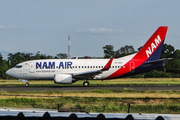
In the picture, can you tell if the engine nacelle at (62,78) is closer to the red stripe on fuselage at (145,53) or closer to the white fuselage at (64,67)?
the white fuselage at (64,67)

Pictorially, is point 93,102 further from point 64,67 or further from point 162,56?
point 162,56

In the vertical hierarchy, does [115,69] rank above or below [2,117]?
above

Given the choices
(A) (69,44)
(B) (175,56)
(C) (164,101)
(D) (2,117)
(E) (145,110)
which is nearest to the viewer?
(D) (2,117)

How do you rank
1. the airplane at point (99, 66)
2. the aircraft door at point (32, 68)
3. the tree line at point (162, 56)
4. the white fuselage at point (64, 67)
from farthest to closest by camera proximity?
the tree line at point (162, 56) → the aircraft door at point (32, 68) → the white fuselage at point (64, 67) → the airplane at point (99, 66)

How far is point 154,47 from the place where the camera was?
35344mm

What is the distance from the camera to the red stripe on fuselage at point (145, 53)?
34375 mm

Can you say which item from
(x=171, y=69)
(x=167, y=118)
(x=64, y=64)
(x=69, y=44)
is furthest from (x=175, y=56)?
(x=167, y=118)

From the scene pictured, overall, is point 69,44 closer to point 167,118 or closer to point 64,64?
point 64,64

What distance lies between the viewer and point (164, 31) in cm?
3559

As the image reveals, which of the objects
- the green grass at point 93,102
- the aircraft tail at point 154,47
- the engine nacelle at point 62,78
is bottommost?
the green grass at point 93,102

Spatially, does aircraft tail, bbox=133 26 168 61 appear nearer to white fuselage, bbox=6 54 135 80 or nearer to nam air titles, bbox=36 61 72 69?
white fuselage, bbox=6 54 135 80

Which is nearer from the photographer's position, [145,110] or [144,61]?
[145,110]

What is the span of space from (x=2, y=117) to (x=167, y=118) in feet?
12.0

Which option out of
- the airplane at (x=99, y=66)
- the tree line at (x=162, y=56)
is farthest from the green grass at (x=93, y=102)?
the tree line at (x=162, y=56)
